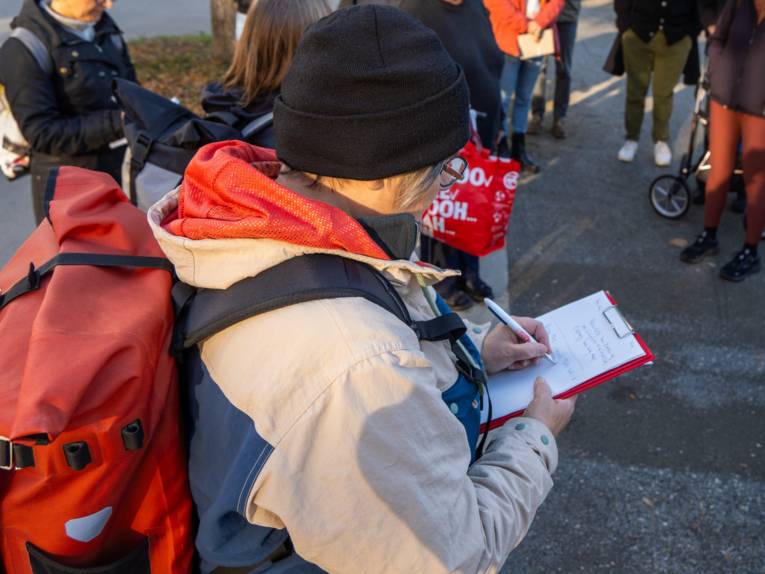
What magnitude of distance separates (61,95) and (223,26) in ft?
17.9

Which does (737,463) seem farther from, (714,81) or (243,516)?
(243,516)

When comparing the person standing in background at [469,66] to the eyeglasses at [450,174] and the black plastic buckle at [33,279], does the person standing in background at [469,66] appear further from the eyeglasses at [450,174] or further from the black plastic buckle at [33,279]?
the black plastic buckle at [33,279]

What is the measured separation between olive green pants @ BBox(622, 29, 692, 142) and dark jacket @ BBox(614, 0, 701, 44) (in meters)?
0.06

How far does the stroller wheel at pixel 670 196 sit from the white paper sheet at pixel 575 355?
358 cm

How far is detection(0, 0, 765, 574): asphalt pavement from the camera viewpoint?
9.80 ft

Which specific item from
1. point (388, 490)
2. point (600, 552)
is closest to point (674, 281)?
point (600, 552)

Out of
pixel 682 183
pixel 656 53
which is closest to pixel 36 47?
pixel 682 183

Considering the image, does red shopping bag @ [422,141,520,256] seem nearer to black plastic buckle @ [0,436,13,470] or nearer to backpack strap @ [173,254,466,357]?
backpack strap @ [173,254,466,357]

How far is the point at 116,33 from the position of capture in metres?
3.53

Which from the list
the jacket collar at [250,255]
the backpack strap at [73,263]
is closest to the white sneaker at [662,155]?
the jacket collar at [250,255]

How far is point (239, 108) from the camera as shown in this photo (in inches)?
109

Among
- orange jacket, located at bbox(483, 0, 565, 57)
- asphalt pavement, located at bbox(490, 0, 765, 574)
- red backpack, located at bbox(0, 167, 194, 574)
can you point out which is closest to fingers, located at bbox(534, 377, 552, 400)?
red backpack, located at bbox(0, 167, 194, 574)

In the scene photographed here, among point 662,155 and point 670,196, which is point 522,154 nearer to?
point 662,155

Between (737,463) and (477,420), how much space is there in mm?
2298
